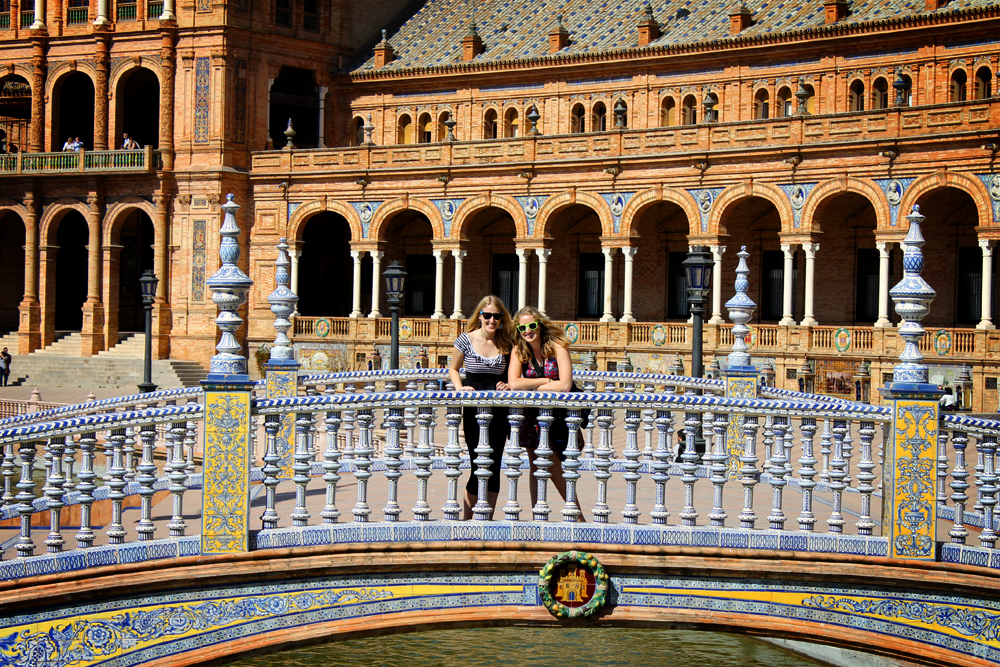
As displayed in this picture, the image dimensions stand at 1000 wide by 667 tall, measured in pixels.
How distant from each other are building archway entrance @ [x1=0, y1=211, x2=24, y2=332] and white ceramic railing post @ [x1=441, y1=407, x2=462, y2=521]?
3746 centimetres

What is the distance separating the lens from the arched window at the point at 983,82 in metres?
30.9

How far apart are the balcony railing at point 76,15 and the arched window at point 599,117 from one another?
1626 cm

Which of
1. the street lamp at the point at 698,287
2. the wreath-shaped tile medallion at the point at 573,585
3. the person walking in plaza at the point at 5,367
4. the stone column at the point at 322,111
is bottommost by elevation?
the wreath-shaped tile medallion at the point at 573,585

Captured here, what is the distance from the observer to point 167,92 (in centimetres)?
3791

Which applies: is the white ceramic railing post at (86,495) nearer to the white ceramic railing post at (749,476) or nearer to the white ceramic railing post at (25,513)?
the white ceramic railing post at (25,513)

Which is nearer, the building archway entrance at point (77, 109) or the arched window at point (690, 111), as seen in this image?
the arched window at point (690, 111)

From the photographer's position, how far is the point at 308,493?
1019cm

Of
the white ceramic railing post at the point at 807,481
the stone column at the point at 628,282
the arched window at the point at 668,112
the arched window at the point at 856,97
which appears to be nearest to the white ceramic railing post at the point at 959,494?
the white ceramic railing post at the point at 807,481

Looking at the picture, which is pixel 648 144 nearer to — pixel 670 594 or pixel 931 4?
pixel 931 4

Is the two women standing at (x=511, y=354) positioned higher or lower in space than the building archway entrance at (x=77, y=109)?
lower

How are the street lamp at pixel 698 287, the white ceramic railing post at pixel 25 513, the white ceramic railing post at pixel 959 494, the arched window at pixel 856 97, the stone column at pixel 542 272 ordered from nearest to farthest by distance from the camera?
the white ceramic railing post at pixel 25 513 < the white ceramic railing post at pixel 959 494 < the street lamp at pixel 698 287 < the arched window at pixel 856 97 < the stone column at pixel 542 272

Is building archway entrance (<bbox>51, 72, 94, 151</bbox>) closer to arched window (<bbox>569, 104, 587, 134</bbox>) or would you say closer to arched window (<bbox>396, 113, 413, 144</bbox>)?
arched window (<bbox>396, 113, 413, 144</bbox>)

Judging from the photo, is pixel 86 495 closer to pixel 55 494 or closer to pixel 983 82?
pixel 55 494

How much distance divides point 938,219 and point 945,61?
4.02 metres
